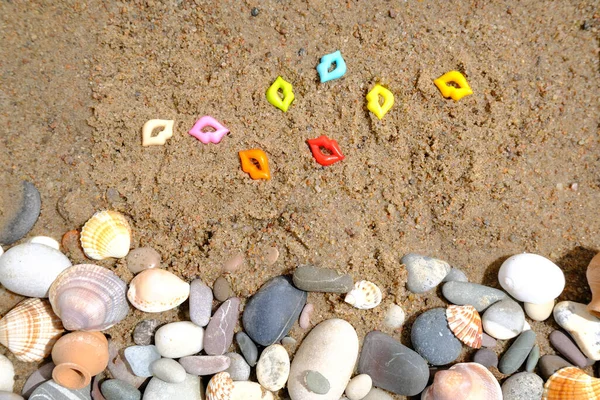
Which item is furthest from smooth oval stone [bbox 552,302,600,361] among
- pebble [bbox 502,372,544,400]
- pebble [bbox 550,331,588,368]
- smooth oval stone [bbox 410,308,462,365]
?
smooth oval stone [bbox 410,308,462,365]

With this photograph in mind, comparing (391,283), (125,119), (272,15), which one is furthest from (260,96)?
(391,283)

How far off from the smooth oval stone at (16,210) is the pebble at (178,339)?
0.94 meters

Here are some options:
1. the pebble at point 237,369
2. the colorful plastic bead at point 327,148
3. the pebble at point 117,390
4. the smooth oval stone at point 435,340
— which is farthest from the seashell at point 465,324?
the pebble at point 117,390

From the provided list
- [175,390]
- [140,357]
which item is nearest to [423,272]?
[175,390]

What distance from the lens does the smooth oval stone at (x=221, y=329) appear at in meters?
2.88

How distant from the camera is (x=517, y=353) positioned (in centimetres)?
294

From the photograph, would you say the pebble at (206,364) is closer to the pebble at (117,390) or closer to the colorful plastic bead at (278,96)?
the pebble at (117,390)

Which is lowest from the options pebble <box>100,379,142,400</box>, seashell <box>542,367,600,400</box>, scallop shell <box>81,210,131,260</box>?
pebble <box>100,379,142,400</box>

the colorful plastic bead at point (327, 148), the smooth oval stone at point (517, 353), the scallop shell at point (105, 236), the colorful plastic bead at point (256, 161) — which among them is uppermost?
the colorful plastic bead at point (327, 148)

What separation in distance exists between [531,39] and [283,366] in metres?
2.30

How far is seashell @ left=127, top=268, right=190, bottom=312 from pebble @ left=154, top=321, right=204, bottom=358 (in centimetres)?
11

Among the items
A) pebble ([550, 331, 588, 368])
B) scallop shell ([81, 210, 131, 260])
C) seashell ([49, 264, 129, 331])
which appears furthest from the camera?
pebble ([550, 331, 588, 368])

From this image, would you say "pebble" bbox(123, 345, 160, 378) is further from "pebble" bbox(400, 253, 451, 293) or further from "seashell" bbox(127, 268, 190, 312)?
"pebble" bbox(400, 253, 451, 293)

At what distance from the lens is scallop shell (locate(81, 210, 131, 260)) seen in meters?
2.89
